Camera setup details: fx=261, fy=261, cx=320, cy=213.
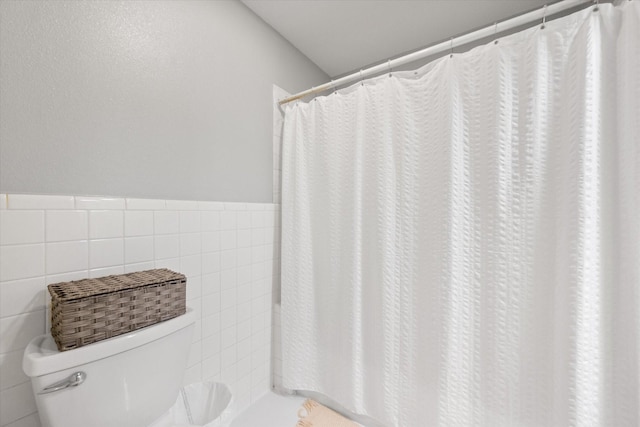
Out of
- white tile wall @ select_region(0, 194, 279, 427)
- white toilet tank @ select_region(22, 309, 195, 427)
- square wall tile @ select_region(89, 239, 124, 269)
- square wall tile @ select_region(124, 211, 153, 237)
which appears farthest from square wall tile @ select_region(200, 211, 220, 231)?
white toilet tank @ select_region(22, 309, 195, 427)

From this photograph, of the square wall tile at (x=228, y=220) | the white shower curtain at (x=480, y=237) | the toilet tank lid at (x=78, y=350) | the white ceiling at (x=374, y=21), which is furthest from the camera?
the white ceiling at (x=374, y=21)

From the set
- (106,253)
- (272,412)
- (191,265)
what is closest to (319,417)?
(272,412)

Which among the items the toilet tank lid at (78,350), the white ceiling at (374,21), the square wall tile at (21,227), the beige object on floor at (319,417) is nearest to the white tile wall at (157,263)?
the square wall tile at (21,227)

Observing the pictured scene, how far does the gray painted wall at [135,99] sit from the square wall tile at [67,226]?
7 centimetres

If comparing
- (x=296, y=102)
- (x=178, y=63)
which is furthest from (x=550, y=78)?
(x=178, y=63)

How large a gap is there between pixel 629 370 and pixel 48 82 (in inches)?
77.1

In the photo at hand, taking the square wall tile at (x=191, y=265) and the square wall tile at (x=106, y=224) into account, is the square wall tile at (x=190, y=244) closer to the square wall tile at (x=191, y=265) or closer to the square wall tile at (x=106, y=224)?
the square wall tile at (x=191, y=265)

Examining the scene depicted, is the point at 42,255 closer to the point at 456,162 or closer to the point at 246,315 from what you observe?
the point at 246,315

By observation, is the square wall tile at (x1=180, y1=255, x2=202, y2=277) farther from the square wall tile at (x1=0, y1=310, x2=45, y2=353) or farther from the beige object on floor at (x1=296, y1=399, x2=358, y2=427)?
A: the beige object on floor at (x1=296, y1=399, x2=358, y2=427)

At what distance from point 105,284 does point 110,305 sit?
0.10 meters

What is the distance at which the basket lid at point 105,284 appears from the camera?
670 millimetres

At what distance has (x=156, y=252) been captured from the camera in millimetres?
1023

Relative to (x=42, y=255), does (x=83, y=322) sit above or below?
below

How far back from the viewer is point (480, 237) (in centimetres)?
102
